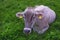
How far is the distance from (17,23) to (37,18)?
1035 mm

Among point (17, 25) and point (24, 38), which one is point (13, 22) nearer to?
point (17, 25)

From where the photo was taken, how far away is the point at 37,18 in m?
6.03

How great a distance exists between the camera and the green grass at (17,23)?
625cm

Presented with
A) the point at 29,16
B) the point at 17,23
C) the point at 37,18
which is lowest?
the point at 17,23

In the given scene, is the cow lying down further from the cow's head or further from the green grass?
the green grass

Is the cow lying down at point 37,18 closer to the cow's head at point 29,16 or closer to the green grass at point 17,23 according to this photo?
the cow's head at point 29,16

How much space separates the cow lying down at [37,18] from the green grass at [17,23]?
161 millimetres

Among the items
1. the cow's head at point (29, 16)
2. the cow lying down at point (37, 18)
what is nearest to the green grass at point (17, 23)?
the cow lying down at point (37, 18)

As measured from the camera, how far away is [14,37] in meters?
6.30

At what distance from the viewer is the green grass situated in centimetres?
625

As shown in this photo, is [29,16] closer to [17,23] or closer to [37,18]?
[37,18]

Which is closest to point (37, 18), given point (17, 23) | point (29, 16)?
point (29, 16)

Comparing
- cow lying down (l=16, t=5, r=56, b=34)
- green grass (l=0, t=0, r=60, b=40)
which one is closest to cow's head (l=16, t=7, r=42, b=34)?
cow lying down (l=16, t=5, r=56, b=34)

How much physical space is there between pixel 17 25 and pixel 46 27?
0.94 m
